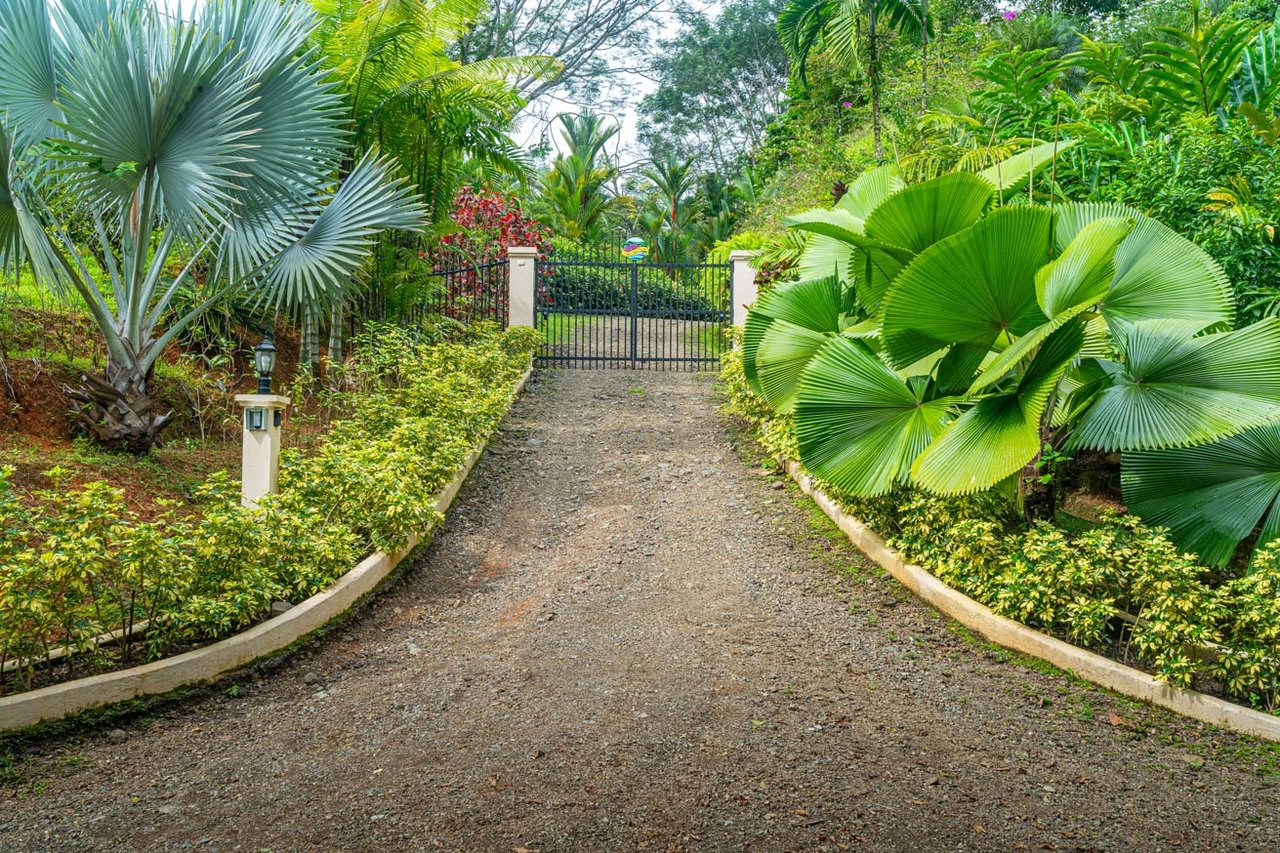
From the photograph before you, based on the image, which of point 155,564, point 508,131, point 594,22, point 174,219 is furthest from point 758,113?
point 155,564

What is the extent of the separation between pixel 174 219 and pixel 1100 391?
574cm

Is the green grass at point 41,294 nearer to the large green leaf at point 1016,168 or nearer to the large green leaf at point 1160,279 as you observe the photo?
the large green leaf at point 1016,168

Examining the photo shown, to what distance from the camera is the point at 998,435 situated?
487cm

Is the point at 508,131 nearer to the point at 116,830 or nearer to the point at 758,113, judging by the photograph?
the point at 116,830

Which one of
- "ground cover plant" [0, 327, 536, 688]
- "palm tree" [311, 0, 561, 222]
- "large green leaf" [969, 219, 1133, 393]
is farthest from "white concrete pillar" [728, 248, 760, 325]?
"large green leaf" [969, 219, 1133, 393]

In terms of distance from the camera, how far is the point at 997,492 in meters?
5.60

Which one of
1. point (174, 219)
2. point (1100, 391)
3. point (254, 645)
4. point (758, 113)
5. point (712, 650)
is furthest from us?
point (758, 113)

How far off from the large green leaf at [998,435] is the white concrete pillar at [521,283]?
30.0 ft

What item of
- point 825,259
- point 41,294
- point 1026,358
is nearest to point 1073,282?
point 1026,358

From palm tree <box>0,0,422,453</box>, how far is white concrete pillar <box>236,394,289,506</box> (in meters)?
1.36

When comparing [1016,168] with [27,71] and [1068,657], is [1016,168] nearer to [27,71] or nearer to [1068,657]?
[1068,657]

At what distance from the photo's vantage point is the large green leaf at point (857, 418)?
5.50m

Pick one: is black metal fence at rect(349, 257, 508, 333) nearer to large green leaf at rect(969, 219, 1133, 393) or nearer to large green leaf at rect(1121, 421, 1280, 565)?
large green leaf at rect(969, 219, 1133, 393)

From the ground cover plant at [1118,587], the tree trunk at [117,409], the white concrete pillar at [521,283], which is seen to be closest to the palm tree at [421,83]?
the white concrete pillar at [521,283]
